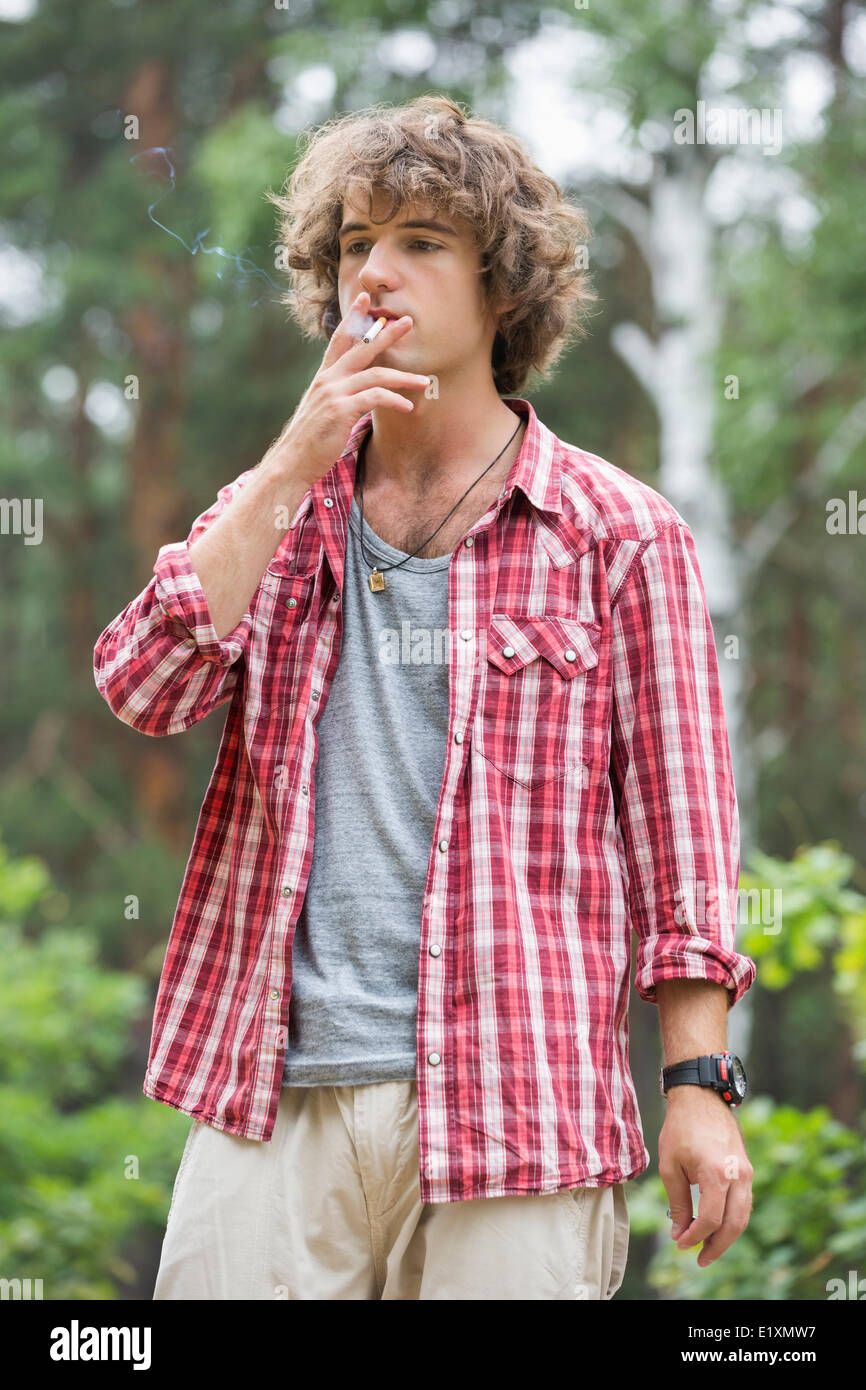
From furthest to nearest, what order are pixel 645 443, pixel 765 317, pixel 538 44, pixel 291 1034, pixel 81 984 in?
pixel 645 443 < pixel 765 317 < pixel 538 44 < pixel 81 984 < pixel 291 1034

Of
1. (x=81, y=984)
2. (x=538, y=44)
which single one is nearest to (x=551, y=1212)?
(x=81, y=984)

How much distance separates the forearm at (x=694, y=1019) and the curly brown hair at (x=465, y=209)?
1059 millimetres

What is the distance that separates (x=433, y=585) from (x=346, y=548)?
0.16 metres

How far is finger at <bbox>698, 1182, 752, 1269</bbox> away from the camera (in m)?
1.92

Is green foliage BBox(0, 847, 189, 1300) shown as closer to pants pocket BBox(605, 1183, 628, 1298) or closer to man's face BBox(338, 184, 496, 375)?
pants pocket BBox(605, 1183, 628, 1298)

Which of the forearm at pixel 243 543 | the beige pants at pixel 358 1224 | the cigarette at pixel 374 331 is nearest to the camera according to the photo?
the beige pants at pixel 358 1224

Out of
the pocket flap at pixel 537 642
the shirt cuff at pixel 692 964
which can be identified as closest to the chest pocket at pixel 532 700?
the pocket flap at pixel 537 642

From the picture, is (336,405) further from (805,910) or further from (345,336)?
(805,910)

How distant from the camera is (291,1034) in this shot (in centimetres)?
201

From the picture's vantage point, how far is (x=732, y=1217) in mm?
1930

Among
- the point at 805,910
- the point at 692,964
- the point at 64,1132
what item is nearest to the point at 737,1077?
the point at 692,964

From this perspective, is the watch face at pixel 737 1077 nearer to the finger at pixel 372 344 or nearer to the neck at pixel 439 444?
the neck at pixel 439 444

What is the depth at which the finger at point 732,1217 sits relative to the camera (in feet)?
6.30

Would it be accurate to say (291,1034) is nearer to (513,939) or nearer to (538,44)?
(513,939)
